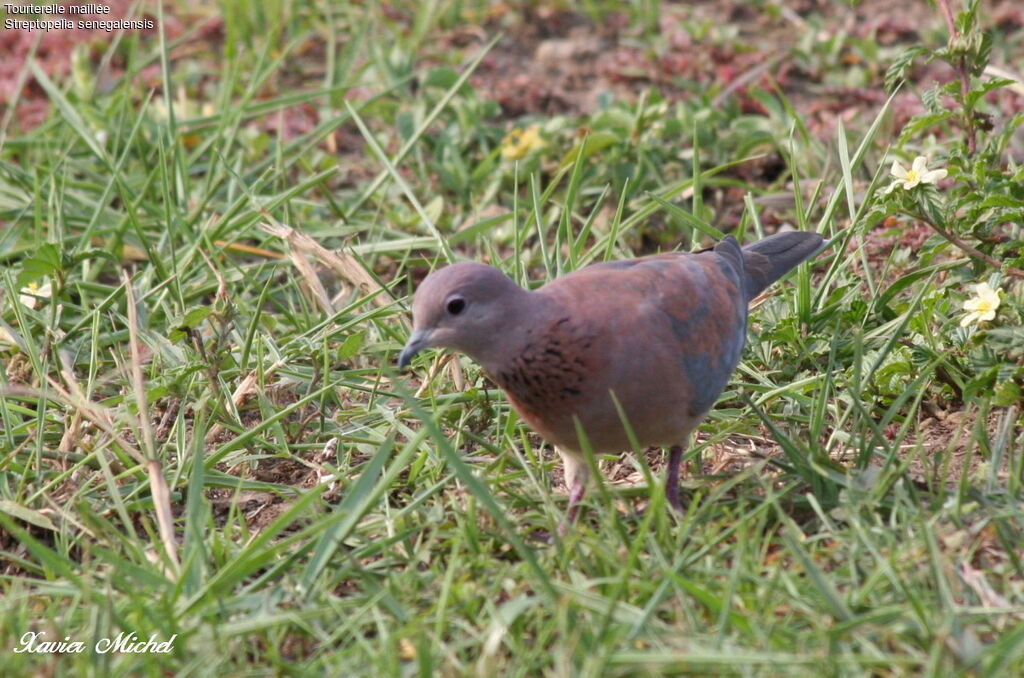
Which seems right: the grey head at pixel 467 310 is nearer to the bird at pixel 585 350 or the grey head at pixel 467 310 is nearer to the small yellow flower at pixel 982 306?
the bird at pixel 585 350

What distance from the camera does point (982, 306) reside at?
3.53 meters

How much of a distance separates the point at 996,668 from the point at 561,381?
1305 millimetres

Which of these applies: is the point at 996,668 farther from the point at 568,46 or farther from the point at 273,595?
the point at 568,46

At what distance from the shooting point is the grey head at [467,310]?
329cm

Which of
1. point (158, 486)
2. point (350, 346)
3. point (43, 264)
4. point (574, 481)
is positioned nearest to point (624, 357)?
point (574, 481)

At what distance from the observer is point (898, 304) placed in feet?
Result: 14.1

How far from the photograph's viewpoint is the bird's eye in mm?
3305

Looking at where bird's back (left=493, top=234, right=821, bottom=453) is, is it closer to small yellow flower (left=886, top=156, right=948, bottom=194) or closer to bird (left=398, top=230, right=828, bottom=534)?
bird (left=398, top=230, right=828, bottom=534)

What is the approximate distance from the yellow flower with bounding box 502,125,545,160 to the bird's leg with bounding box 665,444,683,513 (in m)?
2.19

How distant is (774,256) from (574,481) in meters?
1.21

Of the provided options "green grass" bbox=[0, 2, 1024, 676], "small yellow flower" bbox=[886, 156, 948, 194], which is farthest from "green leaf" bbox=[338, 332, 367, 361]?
"small yellow flower" bbox=[886, 156, 948, 194]

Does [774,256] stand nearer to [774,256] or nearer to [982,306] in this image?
[774,256]

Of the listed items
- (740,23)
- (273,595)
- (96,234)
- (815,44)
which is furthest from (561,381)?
(740,23)

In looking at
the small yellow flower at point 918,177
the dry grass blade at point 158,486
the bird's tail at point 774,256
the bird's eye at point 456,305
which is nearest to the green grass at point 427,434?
the dry grass blade at point 158,486
